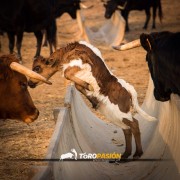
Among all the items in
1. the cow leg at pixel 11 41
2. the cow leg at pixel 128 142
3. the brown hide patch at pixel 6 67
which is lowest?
the cow leg at pixel 11 41

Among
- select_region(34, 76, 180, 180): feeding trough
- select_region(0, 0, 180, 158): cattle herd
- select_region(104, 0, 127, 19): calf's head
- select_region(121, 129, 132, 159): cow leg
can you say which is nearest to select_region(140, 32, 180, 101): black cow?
select_region(0, 0, 180, 158): cattle herd

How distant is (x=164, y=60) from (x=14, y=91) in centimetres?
A: 156

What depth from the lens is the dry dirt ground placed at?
702 cm

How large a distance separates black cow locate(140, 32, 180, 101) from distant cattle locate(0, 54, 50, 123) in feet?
3.83

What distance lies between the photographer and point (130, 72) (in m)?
12.9

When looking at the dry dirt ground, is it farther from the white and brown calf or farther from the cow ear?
the cow ear

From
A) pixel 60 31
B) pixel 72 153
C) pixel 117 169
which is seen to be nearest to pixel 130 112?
pixel 117 169

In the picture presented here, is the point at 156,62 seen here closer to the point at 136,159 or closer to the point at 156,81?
the point at 156,81

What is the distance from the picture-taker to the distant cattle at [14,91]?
Answer: 5797 millimetres

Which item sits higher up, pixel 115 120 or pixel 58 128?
pixel 58 128

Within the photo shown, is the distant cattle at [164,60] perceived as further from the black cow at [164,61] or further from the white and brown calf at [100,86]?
the white and brown calf at [100,86]

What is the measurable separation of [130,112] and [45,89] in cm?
491

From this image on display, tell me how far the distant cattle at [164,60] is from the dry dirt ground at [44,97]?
65.0 inches

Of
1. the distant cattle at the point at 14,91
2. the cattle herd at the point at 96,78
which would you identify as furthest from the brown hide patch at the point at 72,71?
the distant cattle at the point at 14,91
